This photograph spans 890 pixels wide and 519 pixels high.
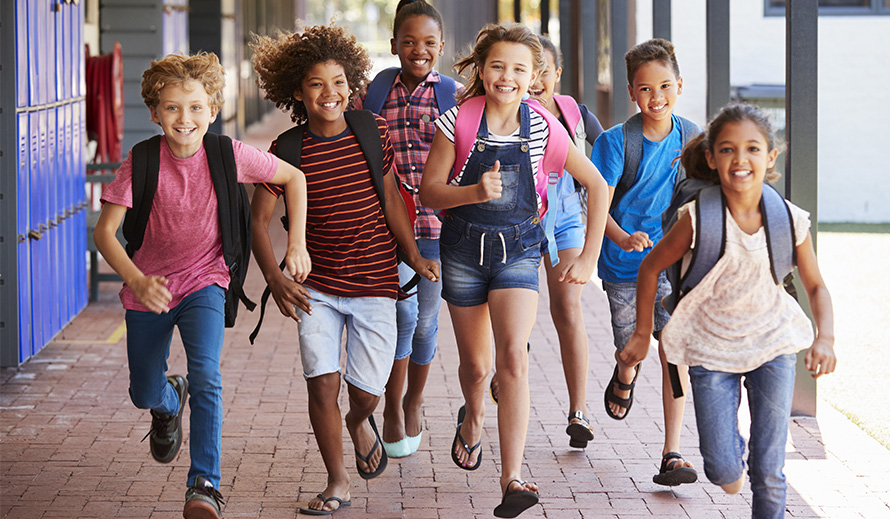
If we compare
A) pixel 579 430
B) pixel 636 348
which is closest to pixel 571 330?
pixel 579 430

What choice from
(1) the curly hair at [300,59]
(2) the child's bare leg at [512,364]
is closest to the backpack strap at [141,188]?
(1) the curly hair at [300,59]

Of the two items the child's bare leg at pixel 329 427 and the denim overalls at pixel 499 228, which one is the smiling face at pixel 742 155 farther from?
the child's bare leg at pixel 329 427

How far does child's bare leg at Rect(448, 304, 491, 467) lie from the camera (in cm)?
438

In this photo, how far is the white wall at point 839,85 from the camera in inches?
589

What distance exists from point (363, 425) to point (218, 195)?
1.16m

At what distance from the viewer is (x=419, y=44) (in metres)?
4.98

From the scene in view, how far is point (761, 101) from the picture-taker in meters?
14.5

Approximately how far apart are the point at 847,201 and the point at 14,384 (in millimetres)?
12069

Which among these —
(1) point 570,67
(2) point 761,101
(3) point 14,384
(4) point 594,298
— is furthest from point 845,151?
(3) point 14,384

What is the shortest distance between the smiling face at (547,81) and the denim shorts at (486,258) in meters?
1.18

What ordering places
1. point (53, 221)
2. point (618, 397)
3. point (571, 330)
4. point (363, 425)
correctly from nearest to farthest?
1. point (363, 425)
2. point (618, 397)
3. point (571, 330)
4. point (53, 221)

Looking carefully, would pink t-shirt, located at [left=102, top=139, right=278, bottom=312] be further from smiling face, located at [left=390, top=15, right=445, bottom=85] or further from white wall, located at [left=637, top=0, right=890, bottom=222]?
white wall, located at [left=637, top=0, right=890, bottom=222]

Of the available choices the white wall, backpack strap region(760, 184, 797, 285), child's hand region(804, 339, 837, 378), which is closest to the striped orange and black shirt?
backpack strap region(760, 184, 797, 285)

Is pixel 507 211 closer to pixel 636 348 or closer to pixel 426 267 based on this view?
pixel 426 267
